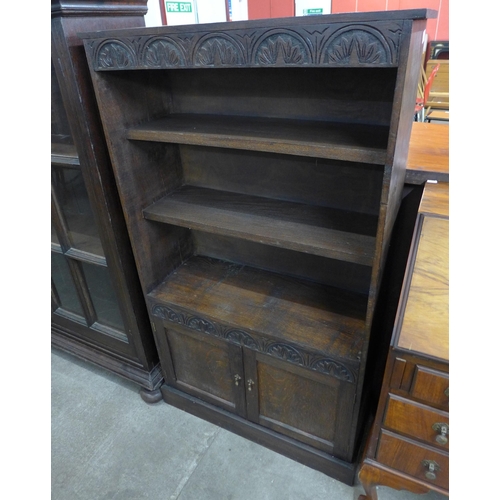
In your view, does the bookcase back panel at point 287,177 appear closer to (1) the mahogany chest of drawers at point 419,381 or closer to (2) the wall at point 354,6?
(1) the mahogany chest of drawers at point 419,381

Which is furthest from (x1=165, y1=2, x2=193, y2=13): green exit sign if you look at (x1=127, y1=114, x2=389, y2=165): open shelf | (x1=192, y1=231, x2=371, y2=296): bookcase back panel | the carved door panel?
the carved door panel

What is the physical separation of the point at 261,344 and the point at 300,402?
10.0 inches

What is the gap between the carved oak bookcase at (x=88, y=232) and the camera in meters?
1.02

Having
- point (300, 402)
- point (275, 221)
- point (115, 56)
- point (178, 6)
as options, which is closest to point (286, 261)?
point (275, 221)

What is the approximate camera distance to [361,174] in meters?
1.08

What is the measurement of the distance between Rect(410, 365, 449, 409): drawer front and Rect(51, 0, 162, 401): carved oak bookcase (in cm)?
100

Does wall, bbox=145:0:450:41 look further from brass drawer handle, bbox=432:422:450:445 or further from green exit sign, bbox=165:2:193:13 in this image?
brass drawer handle, bbox=432:422:450:445

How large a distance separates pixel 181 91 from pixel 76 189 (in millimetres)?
497

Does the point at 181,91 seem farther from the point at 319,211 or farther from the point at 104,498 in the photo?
the point at 104,498

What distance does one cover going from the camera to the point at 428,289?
0.82 metres

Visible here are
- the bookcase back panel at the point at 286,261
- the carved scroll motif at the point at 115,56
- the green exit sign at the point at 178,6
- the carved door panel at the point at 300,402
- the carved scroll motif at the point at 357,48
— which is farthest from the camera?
the green exit sign at the point at 178,6

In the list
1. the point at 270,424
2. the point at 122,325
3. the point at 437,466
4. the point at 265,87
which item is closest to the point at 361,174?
the point at 265,87

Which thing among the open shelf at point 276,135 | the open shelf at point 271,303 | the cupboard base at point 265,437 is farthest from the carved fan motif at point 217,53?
the cupboard base at point 265,437

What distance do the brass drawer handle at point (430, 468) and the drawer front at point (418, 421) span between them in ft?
0.20
